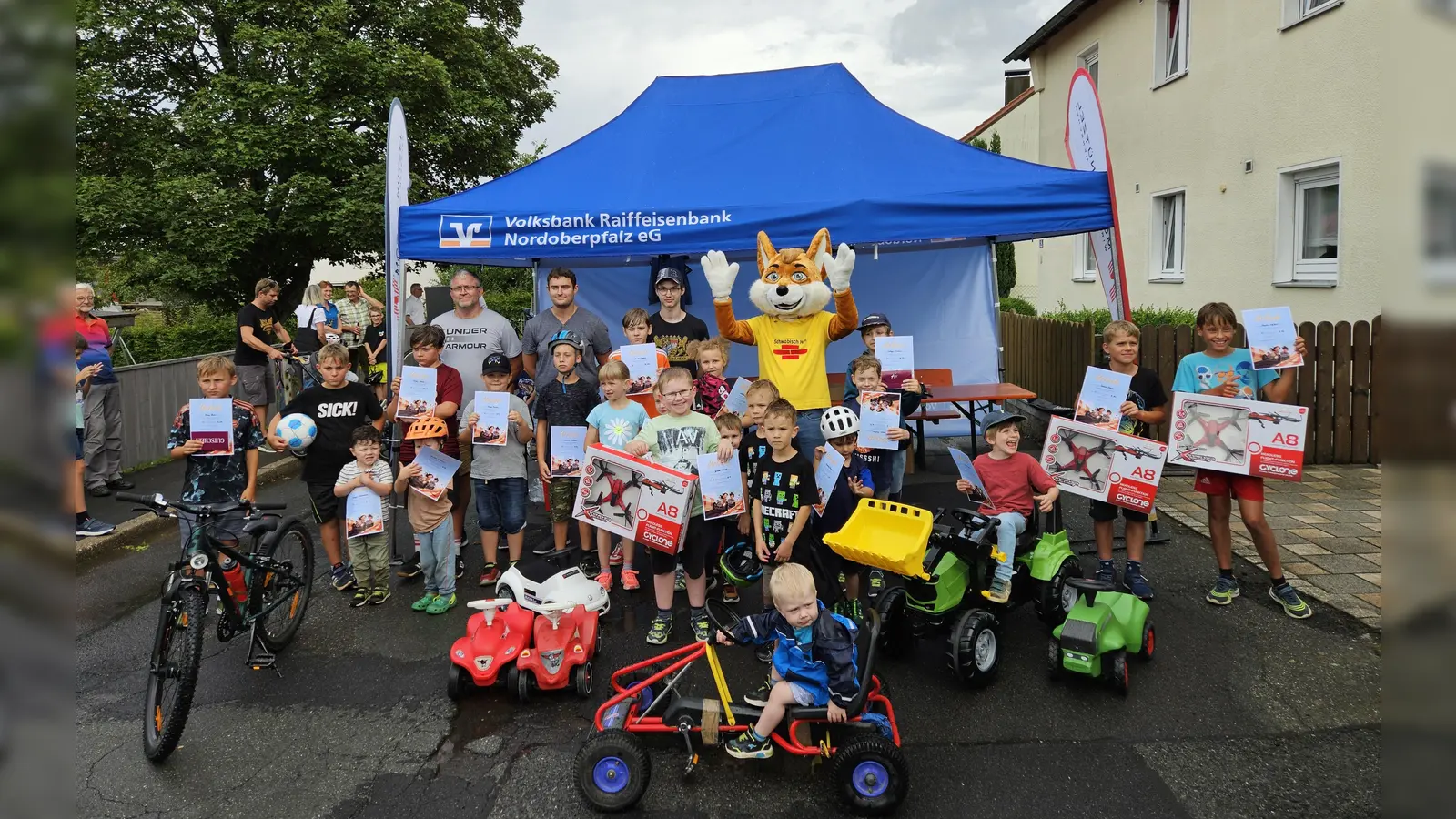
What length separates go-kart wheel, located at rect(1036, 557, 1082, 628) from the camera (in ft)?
15.2

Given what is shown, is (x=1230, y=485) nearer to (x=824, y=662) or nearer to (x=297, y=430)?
(x=824, y=662)

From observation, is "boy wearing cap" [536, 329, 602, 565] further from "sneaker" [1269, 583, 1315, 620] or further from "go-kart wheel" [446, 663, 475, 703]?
"sneaker" [1269, 583, 1315, 620]

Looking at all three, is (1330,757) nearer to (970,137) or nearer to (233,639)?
(233,639)

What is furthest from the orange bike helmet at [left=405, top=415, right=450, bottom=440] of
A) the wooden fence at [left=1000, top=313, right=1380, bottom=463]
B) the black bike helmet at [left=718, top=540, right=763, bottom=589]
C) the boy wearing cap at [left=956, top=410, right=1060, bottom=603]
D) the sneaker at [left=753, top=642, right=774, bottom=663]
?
the wooden fence at [left=1000, top=313, right=1380, bottom=463]

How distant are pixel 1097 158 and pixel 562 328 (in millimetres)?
4597

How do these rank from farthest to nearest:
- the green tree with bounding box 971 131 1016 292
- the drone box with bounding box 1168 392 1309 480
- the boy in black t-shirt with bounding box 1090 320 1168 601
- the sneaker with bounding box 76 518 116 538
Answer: the green tree with bounding box 971 131 1016 292 < the sneaker with bounding box 76 518 116 538 < the boy in black t-shirt with bounding box 1090 320 1168 601 < the drone box with bounding box 1168 392 1309 480

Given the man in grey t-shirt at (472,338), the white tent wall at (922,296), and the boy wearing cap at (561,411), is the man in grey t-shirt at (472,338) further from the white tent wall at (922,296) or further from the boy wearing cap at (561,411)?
the white tent wall at (922,296)

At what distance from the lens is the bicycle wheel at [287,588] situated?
16.0ft

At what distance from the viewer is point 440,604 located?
5.47 m

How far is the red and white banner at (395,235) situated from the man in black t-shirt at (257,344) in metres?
2.93

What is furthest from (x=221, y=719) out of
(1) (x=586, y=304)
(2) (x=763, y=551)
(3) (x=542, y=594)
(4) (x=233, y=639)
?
(1) (x=586, y=304)
